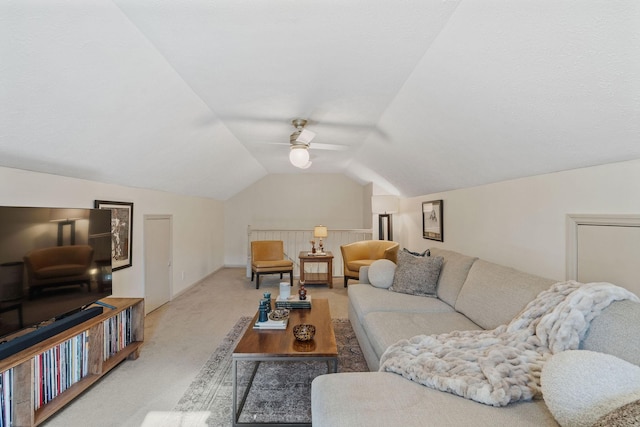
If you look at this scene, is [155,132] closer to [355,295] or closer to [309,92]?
[309,92]

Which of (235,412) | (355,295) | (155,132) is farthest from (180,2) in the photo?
(355,295)

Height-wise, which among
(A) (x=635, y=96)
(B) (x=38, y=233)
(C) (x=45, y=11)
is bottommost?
(B) (x=38, y=233)

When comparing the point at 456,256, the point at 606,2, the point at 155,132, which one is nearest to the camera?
the point at 606,2

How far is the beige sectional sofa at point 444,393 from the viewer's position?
41.8 inches

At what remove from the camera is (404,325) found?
80.3 inches

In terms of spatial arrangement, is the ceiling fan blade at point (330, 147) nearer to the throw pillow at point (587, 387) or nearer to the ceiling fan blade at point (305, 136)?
the ceiling fan blade at point (305, 136)

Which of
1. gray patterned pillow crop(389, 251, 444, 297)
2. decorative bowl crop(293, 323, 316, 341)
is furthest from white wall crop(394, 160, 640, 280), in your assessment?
decorative bowl crop(293, 323, 316, 341)

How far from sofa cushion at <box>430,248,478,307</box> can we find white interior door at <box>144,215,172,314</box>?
142 inches

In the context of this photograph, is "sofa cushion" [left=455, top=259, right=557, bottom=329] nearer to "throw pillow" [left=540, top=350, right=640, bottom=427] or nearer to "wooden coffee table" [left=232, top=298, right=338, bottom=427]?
→ "throw pillow" [left=540, top=350, right=640, bottom=427]

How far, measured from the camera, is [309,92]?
7.68 ft

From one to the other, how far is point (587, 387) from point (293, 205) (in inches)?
251

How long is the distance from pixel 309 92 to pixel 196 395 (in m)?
2.51

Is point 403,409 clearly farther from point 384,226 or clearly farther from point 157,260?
point 384,226

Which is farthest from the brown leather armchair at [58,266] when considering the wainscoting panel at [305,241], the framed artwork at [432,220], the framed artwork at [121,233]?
the wainscoting panel at [305,241]
